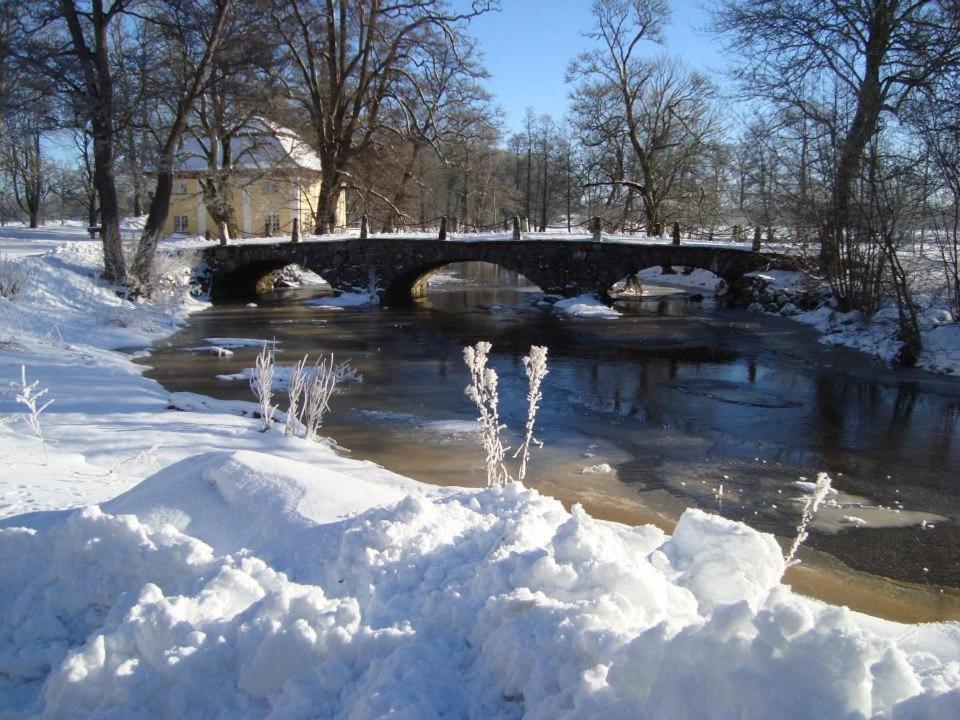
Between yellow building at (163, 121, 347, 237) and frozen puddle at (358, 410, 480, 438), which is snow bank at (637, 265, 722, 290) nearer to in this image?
yellow building at (163, 121, 347, 237)

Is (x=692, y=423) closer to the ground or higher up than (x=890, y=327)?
closer to the ground

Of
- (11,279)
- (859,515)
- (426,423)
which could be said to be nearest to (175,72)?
(11,279)

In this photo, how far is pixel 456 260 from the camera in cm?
2641

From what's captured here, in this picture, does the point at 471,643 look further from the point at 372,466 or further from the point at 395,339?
the point at 395,339

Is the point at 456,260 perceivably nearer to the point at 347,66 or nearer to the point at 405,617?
the point at 347,66

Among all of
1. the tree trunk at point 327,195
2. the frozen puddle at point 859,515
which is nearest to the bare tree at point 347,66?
the tree trunk at point 327,195

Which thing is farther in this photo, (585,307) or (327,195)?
(327,195)

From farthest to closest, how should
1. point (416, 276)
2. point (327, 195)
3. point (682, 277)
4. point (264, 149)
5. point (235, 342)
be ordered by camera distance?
point (682, 277)
point (327, 195)
point (264, 149)
point (416, 276)
point (235, 342)

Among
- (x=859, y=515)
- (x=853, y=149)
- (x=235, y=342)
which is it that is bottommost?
(x=859, y=515)

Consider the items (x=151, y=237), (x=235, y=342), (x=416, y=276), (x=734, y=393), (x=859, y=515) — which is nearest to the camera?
(x=859, y=515)

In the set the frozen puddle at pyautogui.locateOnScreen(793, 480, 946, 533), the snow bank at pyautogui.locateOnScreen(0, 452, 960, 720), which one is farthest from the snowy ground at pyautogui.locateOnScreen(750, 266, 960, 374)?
the snow bank at pyautogui.locateOnScreen(0, 452, 960, 720)

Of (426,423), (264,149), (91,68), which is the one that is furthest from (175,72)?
(426,423)

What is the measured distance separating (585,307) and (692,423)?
12.6 meters

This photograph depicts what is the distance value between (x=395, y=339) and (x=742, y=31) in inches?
518
